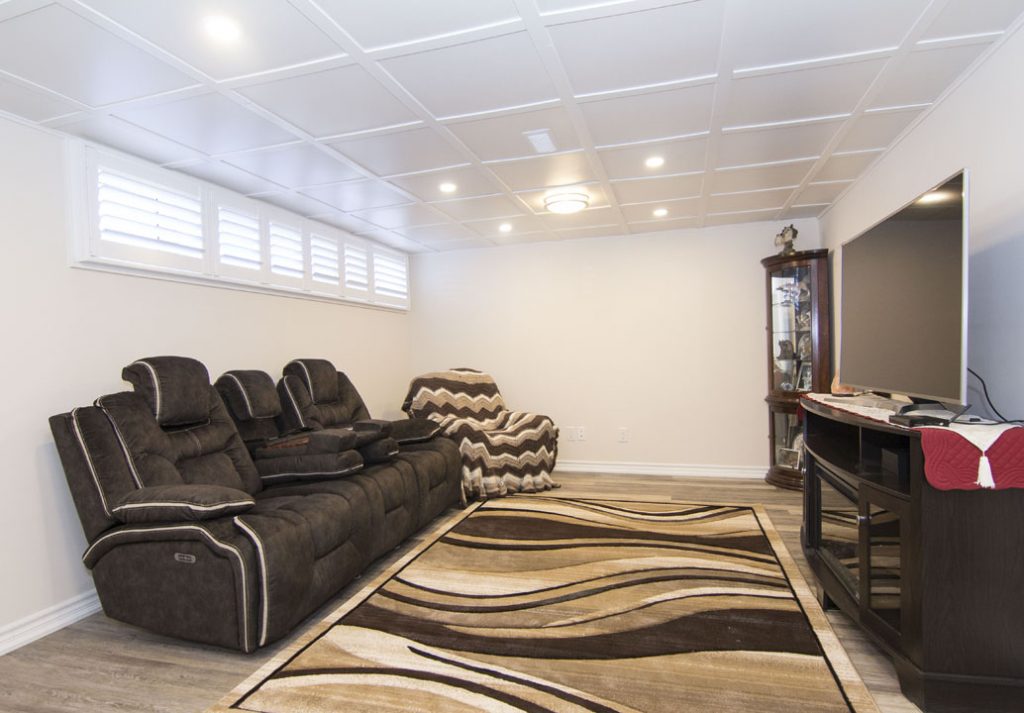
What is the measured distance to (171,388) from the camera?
253 centimetres

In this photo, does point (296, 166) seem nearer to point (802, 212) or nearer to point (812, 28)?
point (812, 28)

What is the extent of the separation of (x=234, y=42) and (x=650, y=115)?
1753mm

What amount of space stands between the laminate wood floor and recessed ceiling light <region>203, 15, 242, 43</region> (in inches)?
88.6

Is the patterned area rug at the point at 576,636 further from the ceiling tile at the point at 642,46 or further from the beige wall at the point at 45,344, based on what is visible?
the ceiling tile at the point at 642,46

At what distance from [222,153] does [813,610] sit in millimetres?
3611

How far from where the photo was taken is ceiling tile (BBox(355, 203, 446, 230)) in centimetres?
398

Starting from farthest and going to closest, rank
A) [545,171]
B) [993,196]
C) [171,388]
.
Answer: [545,171] < [171,388] < [993,196]

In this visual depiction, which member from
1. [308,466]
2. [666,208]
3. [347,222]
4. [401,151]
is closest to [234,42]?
[401,151]

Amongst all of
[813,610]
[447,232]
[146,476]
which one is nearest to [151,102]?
[146,476]

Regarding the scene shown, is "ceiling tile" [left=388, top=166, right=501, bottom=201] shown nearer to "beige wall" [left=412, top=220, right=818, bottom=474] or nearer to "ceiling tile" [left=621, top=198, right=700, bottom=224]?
"ceiling tile" [left=621, top=198, right=700, bottom=224]

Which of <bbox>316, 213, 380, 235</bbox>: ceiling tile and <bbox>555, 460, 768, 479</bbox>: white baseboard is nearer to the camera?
<bbox>316, 213, 380, 235</bbox>: ceiling tile

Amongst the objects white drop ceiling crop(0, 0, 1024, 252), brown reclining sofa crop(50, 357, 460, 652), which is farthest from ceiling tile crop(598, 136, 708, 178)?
brown reclining sofa crop(50, 357, 460, 652)

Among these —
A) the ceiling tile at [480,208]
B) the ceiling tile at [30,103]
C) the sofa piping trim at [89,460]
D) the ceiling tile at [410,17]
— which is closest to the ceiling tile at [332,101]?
the ceiling tile at [410,17]

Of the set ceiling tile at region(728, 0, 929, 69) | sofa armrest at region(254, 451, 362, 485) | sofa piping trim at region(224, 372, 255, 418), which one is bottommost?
sofa armrest at region(254, 451, 362, 485)
